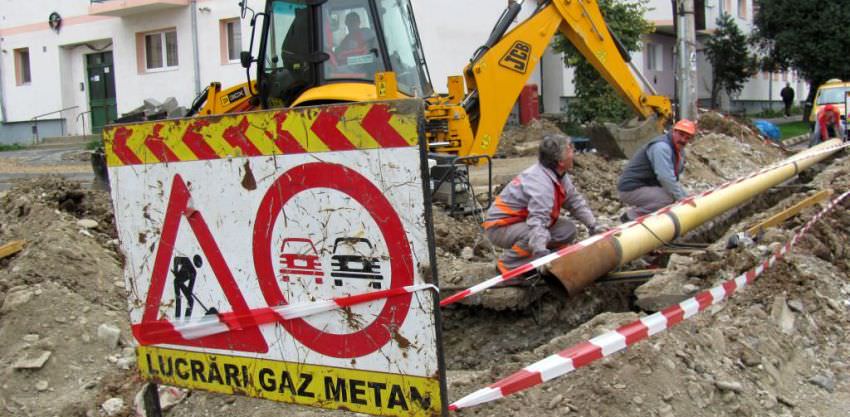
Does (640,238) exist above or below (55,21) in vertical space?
below

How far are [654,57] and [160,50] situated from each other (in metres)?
18.5

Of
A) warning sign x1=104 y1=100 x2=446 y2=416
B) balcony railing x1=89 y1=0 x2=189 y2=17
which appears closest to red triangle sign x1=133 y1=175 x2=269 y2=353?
warning sign x1=104 y1=100 x2=446 y2=416

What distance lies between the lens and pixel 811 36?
3077cm

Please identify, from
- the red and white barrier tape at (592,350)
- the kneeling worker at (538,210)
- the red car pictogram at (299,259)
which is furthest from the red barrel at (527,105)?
the red car pictogram at (299,259)

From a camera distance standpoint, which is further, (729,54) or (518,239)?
(729,54)

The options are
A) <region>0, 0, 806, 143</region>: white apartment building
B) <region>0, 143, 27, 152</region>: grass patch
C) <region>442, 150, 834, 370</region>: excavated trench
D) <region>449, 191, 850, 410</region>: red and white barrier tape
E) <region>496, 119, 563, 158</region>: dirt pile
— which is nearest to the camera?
<region>449, 191, 850, 410</region>: red and white barrier tape

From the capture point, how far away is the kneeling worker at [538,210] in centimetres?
567

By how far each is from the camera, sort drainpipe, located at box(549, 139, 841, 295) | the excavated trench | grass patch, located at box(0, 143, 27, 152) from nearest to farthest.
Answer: drainpipe, located at box(549, 139, 841, 295), the excavated trench, grass patch, located at box(0, 143, 27, 152)

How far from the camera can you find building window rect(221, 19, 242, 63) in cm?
2145

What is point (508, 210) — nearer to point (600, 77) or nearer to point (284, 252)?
point (284, 252)

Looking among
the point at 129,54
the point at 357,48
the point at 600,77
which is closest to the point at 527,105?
the point at 600,77

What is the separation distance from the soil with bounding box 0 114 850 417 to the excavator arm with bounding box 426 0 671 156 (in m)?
1.72

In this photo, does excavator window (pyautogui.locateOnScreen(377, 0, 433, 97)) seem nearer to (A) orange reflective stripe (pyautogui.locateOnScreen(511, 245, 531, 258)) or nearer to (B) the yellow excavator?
(B) the yellow excavator

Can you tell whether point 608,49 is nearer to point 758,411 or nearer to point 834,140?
point 834,140
